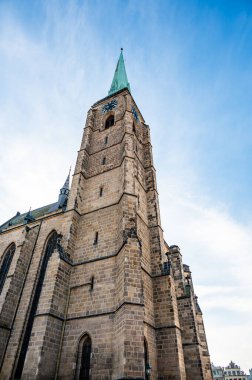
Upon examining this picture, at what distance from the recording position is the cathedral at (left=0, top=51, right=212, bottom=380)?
9078mm

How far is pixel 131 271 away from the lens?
31.7 feet

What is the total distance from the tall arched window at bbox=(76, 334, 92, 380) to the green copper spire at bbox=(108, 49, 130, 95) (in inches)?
909

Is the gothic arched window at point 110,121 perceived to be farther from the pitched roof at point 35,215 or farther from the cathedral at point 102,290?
the pitched roof at point 35,215

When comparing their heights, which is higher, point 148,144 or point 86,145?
point 148,144

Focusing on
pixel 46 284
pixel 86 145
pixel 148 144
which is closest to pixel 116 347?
pixel 46 284

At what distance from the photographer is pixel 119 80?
92.4 ft

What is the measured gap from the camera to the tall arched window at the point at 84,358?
9148 mm

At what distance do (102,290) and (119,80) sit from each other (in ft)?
78.8

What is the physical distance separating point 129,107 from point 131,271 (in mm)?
13869

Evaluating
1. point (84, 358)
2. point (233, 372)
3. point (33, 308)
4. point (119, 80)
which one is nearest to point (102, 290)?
point (84, 358)

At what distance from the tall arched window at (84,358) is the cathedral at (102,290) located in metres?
0.03

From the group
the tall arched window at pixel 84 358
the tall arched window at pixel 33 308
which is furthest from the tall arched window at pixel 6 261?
the tall arched window at pixel 84 358

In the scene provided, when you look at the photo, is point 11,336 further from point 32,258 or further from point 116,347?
point 116,347

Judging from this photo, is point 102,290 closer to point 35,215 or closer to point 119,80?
point 35,215
